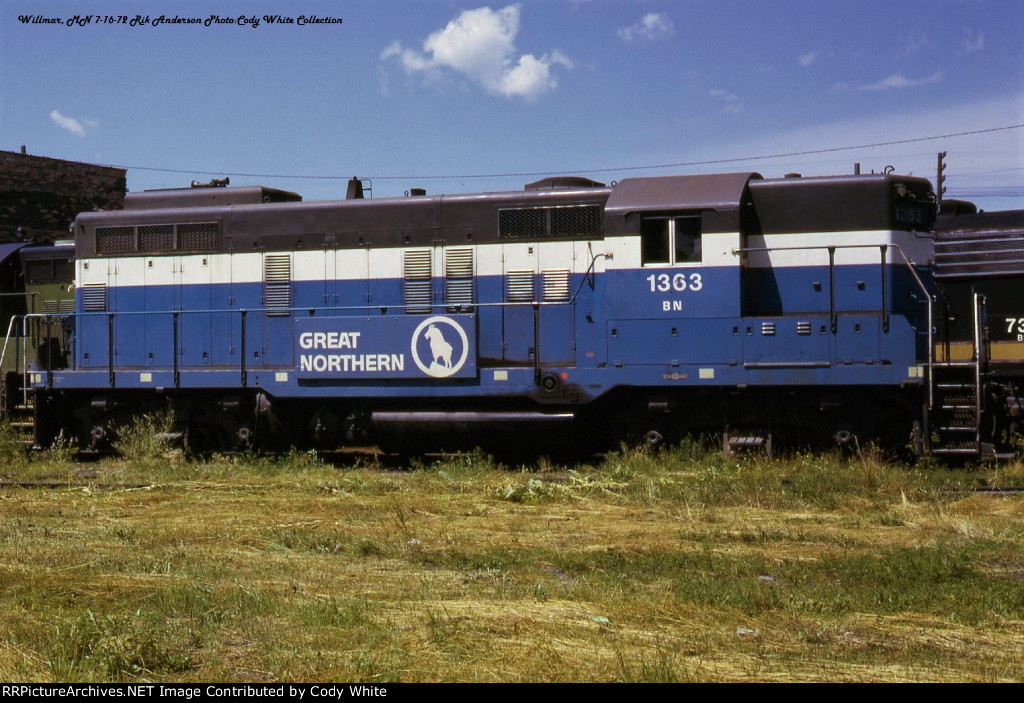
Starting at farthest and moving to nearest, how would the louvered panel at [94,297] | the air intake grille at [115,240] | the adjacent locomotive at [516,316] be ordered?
1. the louvered panel at [94,297]
2. the air intake grille at [115,240]
3. the adjacent locomotive at [516,316]

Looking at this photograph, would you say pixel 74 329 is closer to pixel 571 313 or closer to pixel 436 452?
pixel 436 452

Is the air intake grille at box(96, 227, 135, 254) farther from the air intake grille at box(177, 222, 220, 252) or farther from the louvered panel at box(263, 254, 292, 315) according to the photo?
the louvered panel at box(263, 254, 292, 315)

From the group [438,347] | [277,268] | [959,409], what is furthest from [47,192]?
[959,409]

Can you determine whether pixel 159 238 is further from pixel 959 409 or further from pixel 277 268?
pixel 959 409

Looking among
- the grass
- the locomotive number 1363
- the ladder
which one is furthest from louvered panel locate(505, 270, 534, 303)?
the ladder

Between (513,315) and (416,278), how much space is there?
56.4 inches

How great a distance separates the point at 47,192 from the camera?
28.3 meters

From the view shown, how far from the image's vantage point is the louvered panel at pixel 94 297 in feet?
46.3

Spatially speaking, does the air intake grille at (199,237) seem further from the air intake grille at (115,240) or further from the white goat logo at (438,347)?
the white goat logo at (438,347)

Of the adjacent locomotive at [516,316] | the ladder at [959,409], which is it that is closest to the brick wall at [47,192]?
the adjacent locomotive at [516,316]

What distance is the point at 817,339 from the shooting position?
11305mm

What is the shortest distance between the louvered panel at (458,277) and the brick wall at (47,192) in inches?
708
